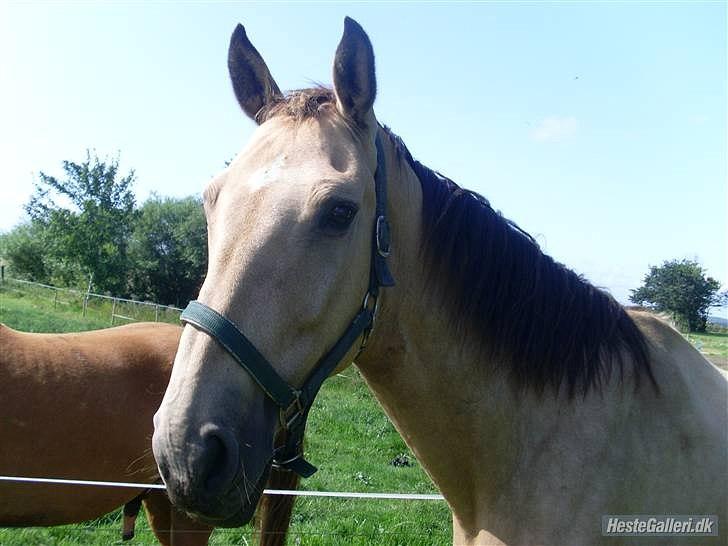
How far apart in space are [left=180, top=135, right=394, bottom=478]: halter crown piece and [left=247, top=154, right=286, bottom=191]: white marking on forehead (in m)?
0.34

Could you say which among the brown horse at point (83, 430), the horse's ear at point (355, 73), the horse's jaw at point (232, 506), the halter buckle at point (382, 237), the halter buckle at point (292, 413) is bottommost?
the brown horse at point (83, 430)

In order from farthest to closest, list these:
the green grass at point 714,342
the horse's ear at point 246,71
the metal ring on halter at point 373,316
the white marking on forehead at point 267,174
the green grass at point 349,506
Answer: the green grass at point 714,342, the green grass at point 349,506, the horse's ear at point 246,71, the metal ring on halter at point 373,316, the white marking on forehead at point 267,174

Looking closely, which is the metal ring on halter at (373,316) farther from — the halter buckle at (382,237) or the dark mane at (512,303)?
the dark mane at (512,303)

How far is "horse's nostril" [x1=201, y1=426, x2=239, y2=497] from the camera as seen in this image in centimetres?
135

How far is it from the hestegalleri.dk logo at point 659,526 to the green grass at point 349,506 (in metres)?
3.08

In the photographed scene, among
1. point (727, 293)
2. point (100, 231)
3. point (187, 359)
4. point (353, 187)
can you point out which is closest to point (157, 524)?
point (187, 359)

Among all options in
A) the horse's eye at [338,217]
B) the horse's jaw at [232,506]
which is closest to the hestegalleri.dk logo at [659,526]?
the horse's jaw at [232,506]

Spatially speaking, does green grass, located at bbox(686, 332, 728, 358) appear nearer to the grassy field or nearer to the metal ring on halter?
the grassy field

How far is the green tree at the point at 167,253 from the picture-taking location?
33375 millimetres

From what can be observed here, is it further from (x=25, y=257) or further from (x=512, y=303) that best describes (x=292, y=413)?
(x=25, y=257)

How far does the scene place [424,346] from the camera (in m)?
1.86

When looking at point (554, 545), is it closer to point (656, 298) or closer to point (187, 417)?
point (187, 417)

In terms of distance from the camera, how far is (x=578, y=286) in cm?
202

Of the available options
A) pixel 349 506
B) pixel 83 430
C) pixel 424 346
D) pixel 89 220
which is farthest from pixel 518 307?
pixel 89 220
